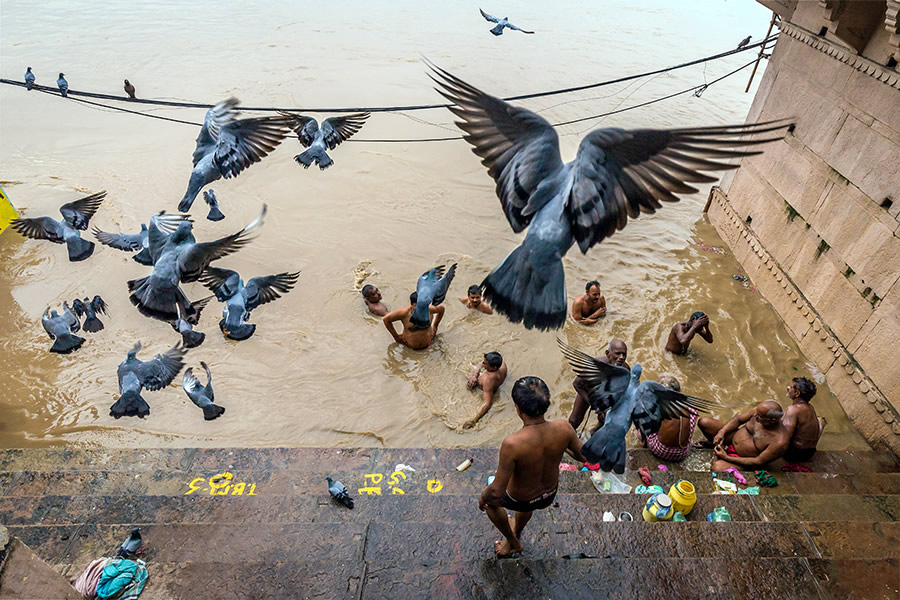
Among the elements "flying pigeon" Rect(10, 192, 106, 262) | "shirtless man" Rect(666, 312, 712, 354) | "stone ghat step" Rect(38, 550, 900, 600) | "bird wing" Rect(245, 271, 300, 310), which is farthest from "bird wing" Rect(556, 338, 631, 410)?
"flying pigeon" Rect(10, 192, 106, 262)

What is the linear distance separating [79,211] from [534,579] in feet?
23.9

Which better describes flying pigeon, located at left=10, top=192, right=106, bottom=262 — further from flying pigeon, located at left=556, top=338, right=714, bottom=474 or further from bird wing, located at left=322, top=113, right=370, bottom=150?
flying pigeon, located at left=556, top=338, right=714, bottom=474

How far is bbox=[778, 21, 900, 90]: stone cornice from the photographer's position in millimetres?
5598

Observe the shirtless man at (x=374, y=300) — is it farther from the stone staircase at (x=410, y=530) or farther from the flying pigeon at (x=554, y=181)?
the flying pigeon at (x=554, y=181)

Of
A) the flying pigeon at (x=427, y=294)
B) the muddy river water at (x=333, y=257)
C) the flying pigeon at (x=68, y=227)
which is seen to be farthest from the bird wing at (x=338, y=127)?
the flying pigeon at (x=68, y=227)

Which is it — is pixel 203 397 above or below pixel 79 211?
below

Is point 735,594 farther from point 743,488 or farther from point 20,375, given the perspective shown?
point 20,375

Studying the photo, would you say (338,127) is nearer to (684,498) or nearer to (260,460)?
(260,460)

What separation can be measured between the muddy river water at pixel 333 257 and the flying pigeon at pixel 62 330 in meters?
0.37

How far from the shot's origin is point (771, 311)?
7.50 metres

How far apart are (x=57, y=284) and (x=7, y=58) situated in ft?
44.5

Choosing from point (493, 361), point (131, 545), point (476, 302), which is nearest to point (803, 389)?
point (493, 361)

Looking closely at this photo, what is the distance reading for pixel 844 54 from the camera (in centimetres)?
629

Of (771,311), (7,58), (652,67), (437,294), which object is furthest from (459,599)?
(7,58)
